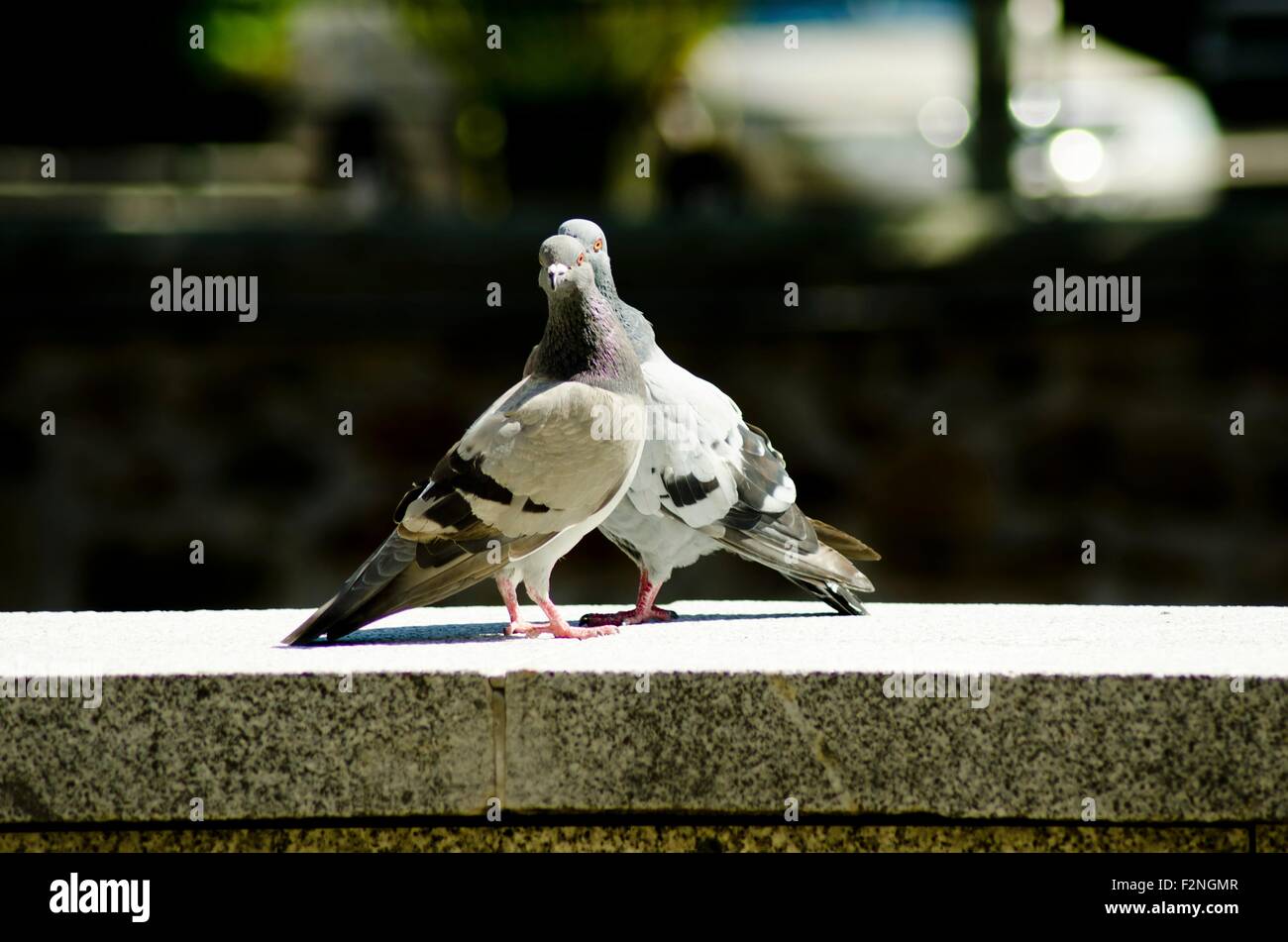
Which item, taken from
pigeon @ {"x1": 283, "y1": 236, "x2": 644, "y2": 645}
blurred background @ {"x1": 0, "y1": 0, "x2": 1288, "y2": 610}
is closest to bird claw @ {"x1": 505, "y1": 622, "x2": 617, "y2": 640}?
pigeon @ {"x1": 283, "y1": 236, "x2": 644, "y2": 645}

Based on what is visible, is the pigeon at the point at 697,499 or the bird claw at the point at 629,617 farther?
the bird claw at the point at 629,617

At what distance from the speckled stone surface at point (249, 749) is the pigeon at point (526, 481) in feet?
1.45

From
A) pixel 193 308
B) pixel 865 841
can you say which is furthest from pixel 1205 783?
pixel 193 308

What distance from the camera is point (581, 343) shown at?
4922 mm

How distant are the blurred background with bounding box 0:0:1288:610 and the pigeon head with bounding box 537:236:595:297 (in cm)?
553

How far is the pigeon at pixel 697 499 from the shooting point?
17.3 feet

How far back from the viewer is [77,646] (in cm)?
489

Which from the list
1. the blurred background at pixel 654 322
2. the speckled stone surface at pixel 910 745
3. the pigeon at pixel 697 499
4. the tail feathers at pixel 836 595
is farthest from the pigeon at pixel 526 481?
the blurred background at pixel 654 322

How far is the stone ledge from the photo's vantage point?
14.1 feet

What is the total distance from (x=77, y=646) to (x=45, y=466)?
6.79m

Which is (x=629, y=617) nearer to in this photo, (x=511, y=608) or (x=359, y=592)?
(x=511, y=608)

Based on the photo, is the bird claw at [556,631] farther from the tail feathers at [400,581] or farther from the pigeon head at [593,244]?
the pigeon head at [593,244]

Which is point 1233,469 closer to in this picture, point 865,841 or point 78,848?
point 865,841

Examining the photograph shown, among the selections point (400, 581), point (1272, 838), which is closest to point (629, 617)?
point (400, 581)
